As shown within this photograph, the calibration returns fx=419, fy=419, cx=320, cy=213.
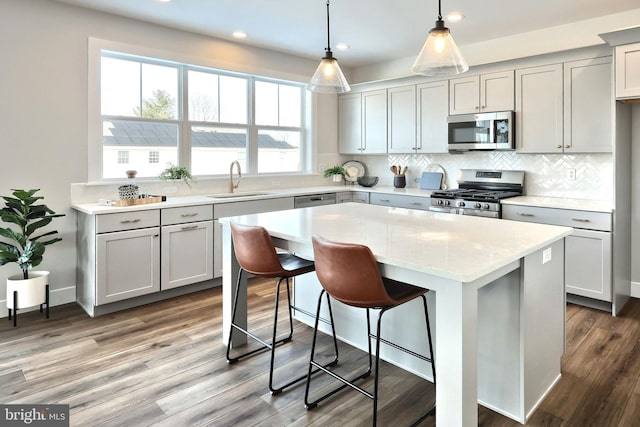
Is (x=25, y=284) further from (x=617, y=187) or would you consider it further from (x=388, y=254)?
(x=617, y=187)

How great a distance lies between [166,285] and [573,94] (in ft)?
13.5

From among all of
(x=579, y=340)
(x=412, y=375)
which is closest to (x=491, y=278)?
(x=412, y=375)

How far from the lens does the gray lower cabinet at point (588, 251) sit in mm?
3475

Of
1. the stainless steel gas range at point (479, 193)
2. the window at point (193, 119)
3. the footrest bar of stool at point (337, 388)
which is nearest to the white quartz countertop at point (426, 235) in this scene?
the footrest bar of stool at point (337, 388)

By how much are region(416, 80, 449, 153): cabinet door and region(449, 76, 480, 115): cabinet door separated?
0.25 feet

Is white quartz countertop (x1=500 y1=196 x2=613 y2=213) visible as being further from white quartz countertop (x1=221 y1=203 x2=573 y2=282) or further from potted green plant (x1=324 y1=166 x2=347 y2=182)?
potted green plant (x1=324 y1=166 x2=347 y2=182)

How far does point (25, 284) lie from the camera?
3.27 metres

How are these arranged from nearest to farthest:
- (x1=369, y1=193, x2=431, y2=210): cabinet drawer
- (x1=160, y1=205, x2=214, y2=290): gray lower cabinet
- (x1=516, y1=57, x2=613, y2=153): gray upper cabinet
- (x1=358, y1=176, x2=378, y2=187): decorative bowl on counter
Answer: (x1=516, y1=57, x2=613, y2=153): gray upper cabinet
(x1=160, y1=205, x2=214, y2=290): gray lower cabinet
(x1=369, y1=193, x2=431, y2=210): cabinet drawer
(x1=358, y1=176, x2=378, y2=187): decorative bowl on counter

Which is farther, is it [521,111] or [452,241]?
[521,111]

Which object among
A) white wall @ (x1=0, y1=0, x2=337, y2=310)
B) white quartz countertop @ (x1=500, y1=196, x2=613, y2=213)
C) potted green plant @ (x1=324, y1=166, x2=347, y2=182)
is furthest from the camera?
potted green plant @ (x1=324, y1=166, x2=347, y2=182)

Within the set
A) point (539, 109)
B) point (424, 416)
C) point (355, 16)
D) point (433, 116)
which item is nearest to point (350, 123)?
point (433, 116)

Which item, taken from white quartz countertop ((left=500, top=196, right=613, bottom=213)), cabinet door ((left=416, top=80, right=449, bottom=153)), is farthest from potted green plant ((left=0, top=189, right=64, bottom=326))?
white quartz countertop ((left=500, top=196, right=613, bottom=213))

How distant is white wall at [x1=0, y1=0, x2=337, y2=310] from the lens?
340 cm

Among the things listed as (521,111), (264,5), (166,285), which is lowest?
(166,285)
